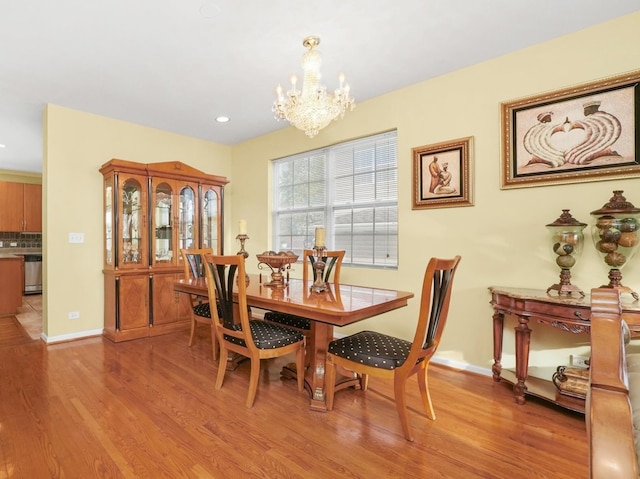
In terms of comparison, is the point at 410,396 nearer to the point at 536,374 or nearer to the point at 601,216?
the point at 536,374

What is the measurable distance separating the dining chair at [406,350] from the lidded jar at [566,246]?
855 mm

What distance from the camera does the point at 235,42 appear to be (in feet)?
8.23

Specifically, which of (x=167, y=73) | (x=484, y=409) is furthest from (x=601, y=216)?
(x=167, y=73)

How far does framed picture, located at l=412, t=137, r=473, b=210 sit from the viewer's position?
2887 mm

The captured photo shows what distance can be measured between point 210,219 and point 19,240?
537cm

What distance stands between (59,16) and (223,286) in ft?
6.80

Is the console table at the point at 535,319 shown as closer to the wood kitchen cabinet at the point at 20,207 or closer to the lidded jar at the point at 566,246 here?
the lidded jar at the point at 566,246

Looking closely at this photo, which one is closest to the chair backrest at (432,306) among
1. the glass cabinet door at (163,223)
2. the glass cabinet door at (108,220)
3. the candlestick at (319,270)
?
the candlestick at (319,270)

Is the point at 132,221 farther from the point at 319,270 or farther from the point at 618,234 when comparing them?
the point at 618,234

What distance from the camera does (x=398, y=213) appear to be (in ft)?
11.0

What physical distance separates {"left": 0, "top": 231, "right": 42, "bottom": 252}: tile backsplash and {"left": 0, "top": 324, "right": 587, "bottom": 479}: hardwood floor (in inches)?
225

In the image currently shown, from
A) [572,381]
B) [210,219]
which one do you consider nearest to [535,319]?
[572,381]

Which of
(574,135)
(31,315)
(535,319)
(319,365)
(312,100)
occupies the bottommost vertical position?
(31,315)

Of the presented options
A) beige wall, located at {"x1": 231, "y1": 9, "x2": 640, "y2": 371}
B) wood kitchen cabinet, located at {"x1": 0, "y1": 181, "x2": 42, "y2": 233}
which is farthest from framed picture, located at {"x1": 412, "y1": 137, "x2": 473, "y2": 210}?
wood kitchen cabinet, located at {"x1": 0, "y1": 181, "x2": 42, "y2": 233}
